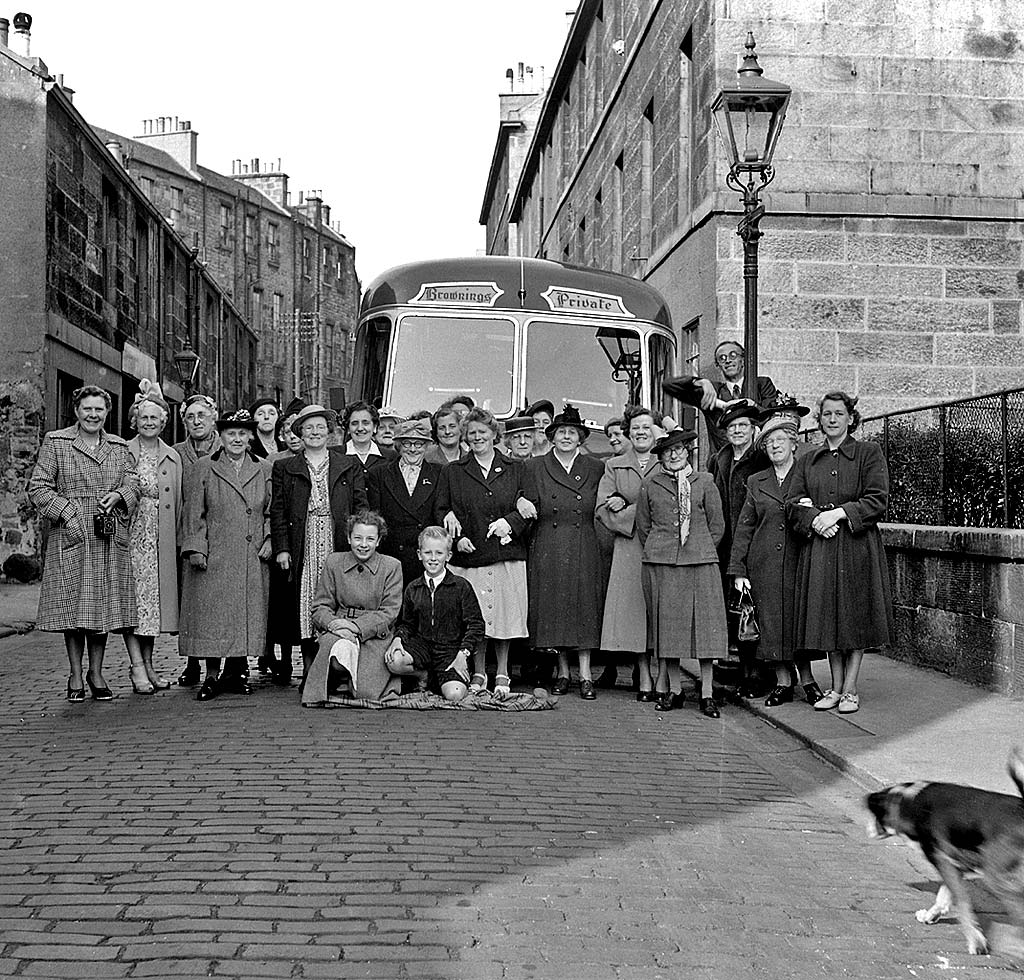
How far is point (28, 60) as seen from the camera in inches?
862

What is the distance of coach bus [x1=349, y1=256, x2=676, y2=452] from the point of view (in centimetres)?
1297

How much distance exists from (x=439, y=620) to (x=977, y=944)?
5295 mm

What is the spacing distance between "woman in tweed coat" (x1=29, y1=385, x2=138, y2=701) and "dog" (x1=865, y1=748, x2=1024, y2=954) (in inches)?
233

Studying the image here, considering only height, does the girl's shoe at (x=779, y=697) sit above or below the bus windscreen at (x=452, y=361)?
below

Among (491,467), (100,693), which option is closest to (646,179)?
(491,467)

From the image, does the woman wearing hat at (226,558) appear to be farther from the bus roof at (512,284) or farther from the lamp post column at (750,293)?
the bus roof at (512,284)

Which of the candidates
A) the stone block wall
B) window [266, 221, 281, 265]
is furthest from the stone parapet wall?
window [266, 221, 281, 265]

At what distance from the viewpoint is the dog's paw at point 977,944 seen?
4.38 m

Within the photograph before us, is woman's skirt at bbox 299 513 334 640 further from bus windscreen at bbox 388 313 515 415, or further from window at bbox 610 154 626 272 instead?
window at bbox 610 154 626 272

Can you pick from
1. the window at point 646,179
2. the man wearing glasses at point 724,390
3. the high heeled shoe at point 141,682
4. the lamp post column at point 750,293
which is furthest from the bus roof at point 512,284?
the window at point 646,179

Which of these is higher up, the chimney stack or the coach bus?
the chimney stack

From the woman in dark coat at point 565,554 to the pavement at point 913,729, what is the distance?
1.28 metres

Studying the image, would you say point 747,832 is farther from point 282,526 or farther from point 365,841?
point 282,526

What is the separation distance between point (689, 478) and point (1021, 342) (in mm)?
8383
